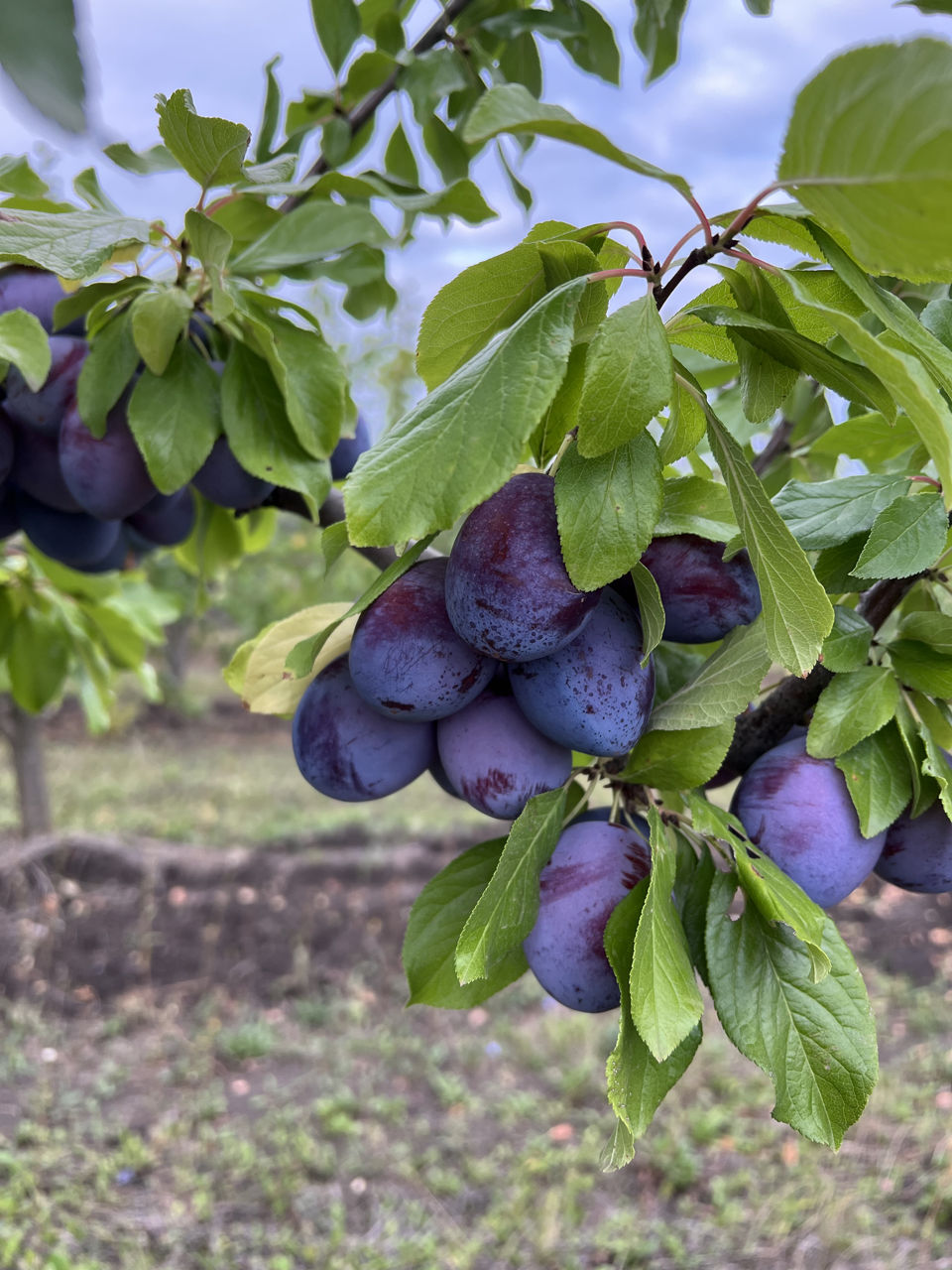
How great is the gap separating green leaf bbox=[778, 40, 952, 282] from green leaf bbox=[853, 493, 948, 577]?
0.18m

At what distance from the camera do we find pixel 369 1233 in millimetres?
2004

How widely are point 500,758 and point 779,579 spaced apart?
0.59ft

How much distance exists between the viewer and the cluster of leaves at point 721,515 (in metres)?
0.36

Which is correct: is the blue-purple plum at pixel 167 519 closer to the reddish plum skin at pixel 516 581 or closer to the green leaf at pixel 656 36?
the reddish plum skin at pixel 516 581

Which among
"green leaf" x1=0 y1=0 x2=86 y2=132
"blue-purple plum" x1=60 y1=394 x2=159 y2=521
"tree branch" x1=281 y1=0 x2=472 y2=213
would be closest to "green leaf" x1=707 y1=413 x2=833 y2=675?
"green leaf" x1=0 y1=0 x2=86 y2=132

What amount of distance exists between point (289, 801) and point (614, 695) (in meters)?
4.73

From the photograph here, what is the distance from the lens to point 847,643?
1.78 feet

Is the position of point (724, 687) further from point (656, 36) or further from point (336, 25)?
point (656, 36)

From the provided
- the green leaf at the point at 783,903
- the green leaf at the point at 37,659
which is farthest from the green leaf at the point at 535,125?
the green leaf at the point at 37,659

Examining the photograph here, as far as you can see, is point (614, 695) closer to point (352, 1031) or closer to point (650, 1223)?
point (650, 1223)

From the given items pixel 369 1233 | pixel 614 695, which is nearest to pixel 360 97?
pixel 614 695

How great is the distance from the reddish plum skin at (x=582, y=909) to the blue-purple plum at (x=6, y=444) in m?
0.61

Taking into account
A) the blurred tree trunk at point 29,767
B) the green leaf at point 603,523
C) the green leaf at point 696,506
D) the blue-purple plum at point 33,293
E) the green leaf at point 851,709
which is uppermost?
the blue-purple plum at point 33,293

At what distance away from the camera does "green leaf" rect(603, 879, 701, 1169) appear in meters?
0.47
